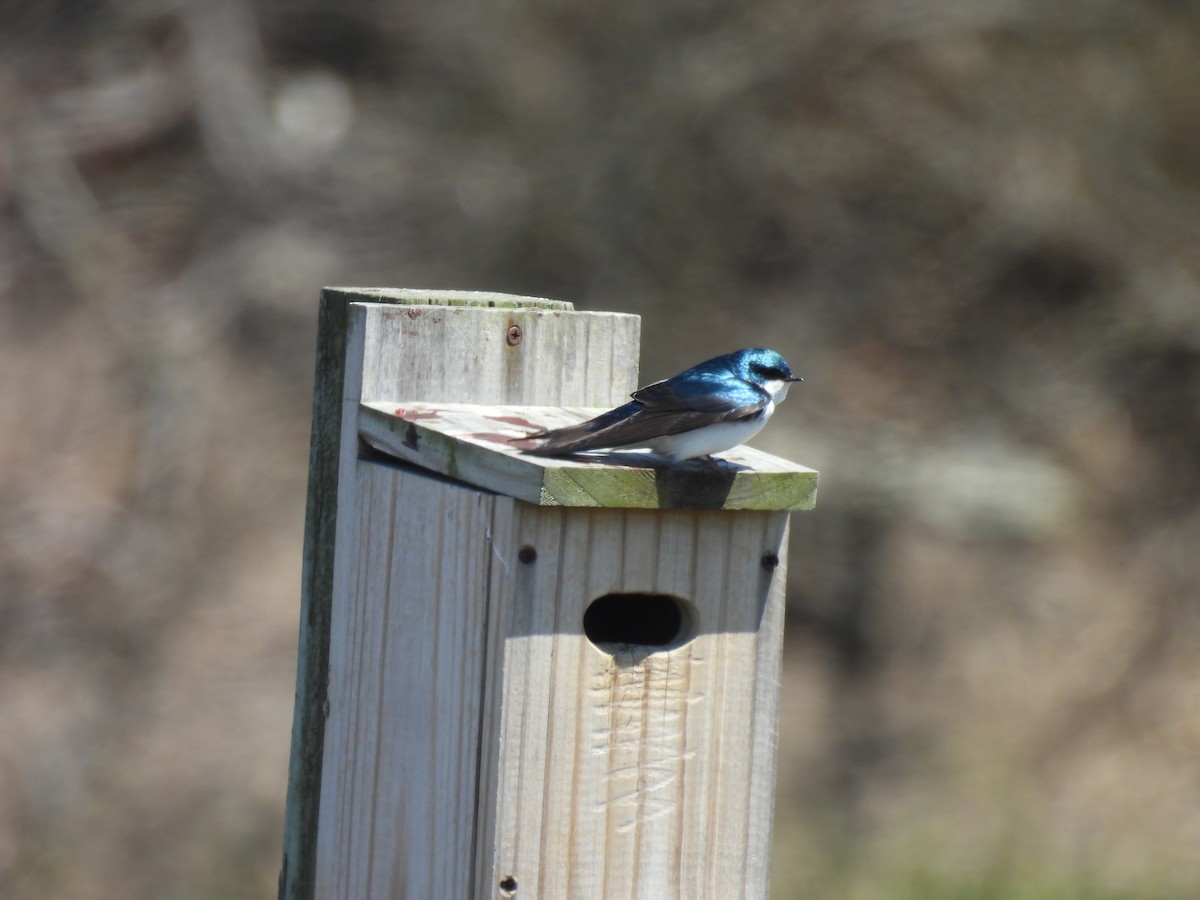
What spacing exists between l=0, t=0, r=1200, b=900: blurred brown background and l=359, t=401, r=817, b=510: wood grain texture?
320cm

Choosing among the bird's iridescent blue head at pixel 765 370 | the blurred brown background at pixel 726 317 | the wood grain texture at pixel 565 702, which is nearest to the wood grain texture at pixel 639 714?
the wood grain texture at pixel 565 702

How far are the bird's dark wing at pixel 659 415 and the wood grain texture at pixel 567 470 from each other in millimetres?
20

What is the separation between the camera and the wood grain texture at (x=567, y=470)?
5.41ft

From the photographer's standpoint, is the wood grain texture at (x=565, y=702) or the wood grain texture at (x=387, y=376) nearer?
the wood grain texture at (x=565, y=702)

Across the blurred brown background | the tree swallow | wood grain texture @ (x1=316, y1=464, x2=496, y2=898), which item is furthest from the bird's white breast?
the blurred brown background

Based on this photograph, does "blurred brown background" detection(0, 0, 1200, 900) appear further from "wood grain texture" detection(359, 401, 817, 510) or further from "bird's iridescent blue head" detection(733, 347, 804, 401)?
"wood grain texture" detection(359, 401, 817, 510)

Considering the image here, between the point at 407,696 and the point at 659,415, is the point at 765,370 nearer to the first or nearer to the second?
the point at 659,415

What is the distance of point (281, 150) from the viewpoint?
5496 mm

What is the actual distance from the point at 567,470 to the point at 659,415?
0.56 ft

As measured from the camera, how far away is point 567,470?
5.38ft

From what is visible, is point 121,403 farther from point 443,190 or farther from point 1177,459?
point 1177,459

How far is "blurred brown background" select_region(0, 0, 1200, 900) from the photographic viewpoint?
5.00 meters

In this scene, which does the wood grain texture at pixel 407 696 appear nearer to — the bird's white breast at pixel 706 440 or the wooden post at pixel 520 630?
the wooden post at pixel 520 630

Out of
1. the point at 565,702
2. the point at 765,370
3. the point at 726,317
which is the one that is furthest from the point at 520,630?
the point at 726,317
